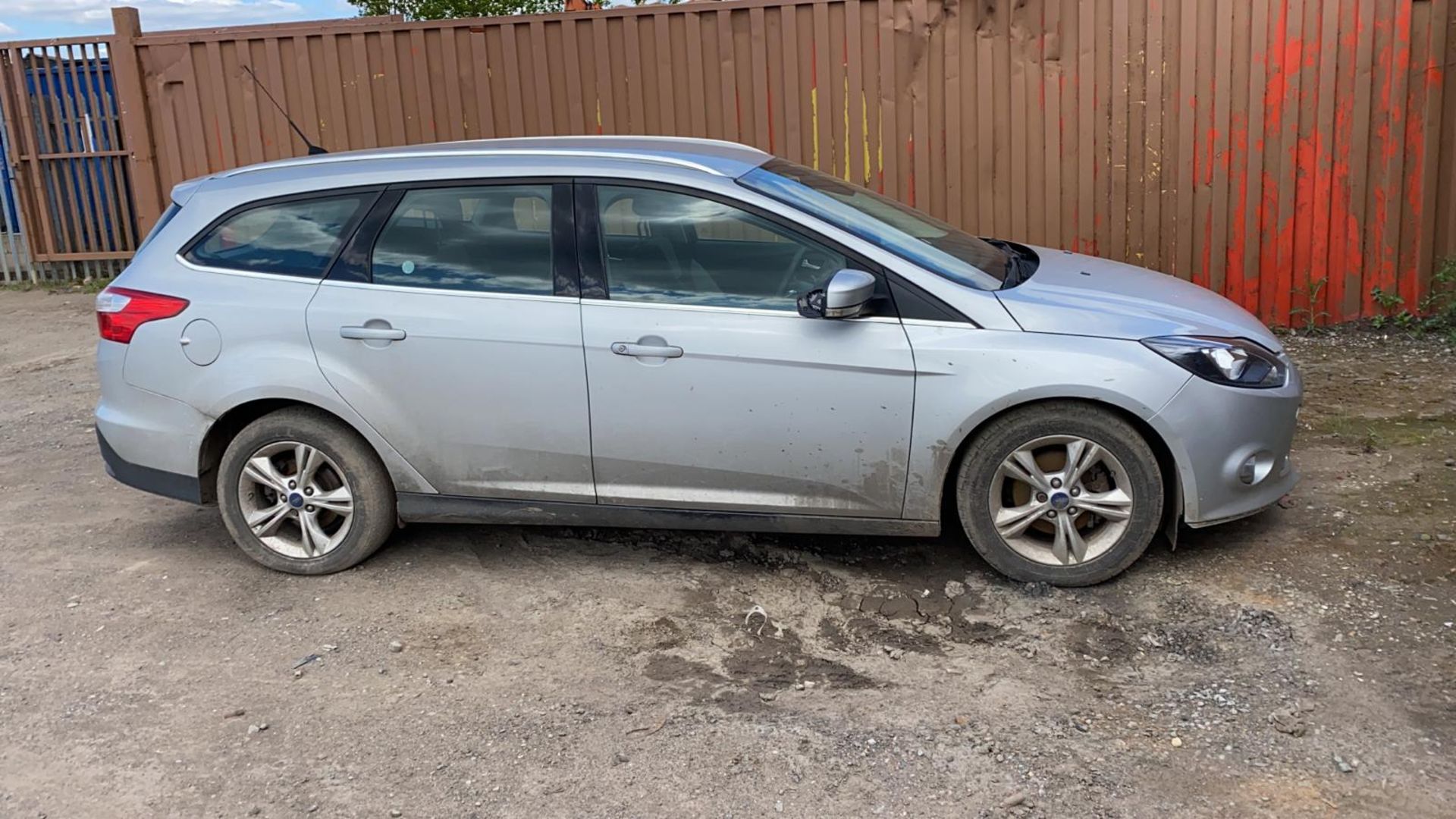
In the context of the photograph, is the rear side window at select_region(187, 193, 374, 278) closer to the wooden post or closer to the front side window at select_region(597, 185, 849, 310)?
the front side window at select_region(597, 185, 849, 310)

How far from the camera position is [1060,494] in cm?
448

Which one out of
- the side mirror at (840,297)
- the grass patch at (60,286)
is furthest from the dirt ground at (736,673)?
the grass patch at (60,286)

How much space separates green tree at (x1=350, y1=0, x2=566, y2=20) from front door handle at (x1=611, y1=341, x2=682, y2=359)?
1130cm

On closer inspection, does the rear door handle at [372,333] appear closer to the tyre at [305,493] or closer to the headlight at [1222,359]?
the tyre at [305,493]

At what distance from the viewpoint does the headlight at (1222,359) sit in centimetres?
439

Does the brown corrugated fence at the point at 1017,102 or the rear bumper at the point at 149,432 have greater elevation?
the brown corrugated fence at the point at 1017,102

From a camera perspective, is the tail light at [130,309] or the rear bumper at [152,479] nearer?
the tail light at [130,309]

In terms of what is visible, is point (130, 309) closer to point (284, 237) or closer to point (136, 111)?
point (284, 237)

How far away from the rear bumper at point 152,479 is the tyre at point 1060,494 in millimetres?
3068

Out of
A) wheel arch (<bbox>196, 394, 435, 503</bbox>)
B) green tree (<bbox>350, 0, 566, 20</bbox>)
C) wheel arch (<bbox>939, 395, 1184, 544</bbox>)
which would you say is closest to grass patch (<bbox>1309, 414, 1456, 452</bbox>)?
wheel arch (<bbox>939, 395, 1184, 544</bbox>)

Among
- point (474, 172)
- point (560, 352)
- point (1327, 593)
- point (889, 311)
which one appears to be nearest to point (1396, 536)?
point (1327, 593)

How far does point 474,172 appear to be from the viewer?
4805mm

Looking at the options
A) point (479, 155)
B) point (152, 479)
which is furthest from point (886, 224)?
point (152, 479)

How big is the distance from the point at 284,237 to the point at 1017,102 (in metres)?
5.48
